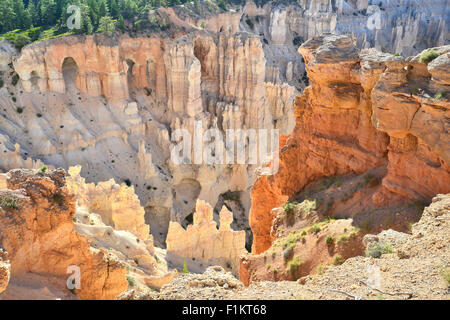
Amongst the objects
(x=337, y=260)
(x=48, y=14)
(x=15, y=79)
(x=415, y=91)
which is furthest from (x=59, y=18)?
(x=337, y=260)

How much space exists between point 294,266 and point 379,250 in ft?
11.3

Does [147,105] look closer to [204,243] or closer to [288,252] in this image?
[204,243]

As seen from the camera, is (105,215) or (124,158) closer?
(105,215)

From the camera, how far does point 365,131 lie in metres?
15.2

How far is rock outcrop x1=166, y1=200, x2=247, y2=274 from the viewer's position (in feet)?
95.5

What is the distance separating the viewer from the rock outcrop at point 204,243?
29094mm

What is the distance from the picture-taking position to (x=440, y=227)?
10.1 m

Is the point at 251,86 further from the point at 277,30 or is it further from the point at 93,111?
the point at 277,30

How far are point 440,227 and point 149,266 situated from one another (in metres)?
16.9

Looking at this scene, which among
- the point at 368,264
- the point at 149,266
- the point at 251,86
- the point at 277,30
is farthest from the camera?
the point at 277,30

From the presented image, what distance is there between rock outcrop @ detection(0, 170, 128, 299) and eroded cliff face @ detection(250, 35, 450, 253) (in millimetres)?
7313
